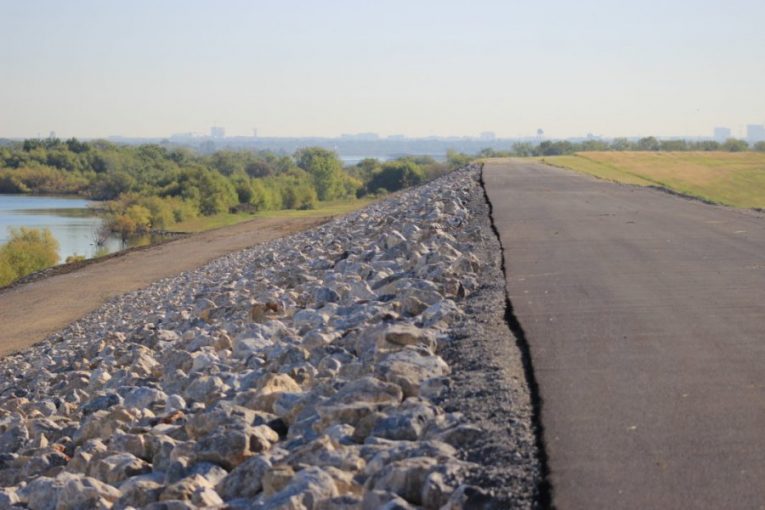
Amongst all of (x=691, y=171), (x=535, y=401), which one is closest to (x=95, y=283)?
(x=535, y=401)

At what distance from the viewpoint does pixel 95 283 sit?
3183 cm

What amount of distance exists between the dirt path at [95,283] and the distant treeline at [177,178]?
27195mm

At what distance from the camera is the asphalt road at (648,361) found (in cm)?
468

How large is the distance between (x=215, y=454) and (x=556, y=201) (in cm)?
1894

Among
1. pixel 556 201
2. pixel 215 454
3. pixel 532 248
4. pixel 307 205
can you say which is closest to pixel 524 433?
pixel 215 454

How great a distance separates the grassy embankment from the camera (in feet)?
177

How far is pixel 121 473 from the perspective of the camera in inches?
243

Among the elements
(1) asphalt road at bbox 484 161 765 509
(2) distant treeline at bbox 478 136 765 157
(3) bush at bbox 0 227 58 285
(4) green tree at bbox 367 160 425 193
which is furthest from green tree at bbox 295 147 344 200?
(1) asphalt road at bbox 484 161 765 509

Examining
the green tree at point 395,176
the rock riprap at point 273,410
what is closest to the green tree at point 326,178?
the green tree at point 395,176

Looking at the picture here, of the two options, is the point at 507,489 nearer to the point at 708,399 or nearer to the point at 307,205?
the point at 708,399

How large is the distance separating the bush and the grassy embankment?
2519cm

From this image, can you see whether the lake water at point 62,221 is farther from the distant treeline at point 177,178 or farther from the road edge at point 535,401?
the road edge at point 535,401

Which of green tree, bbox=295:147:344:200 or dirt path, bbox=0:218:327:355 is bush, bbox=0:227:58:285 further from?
green tree, bbox=295:147:344:200

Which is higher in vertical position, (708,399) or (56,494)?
(708,399)
